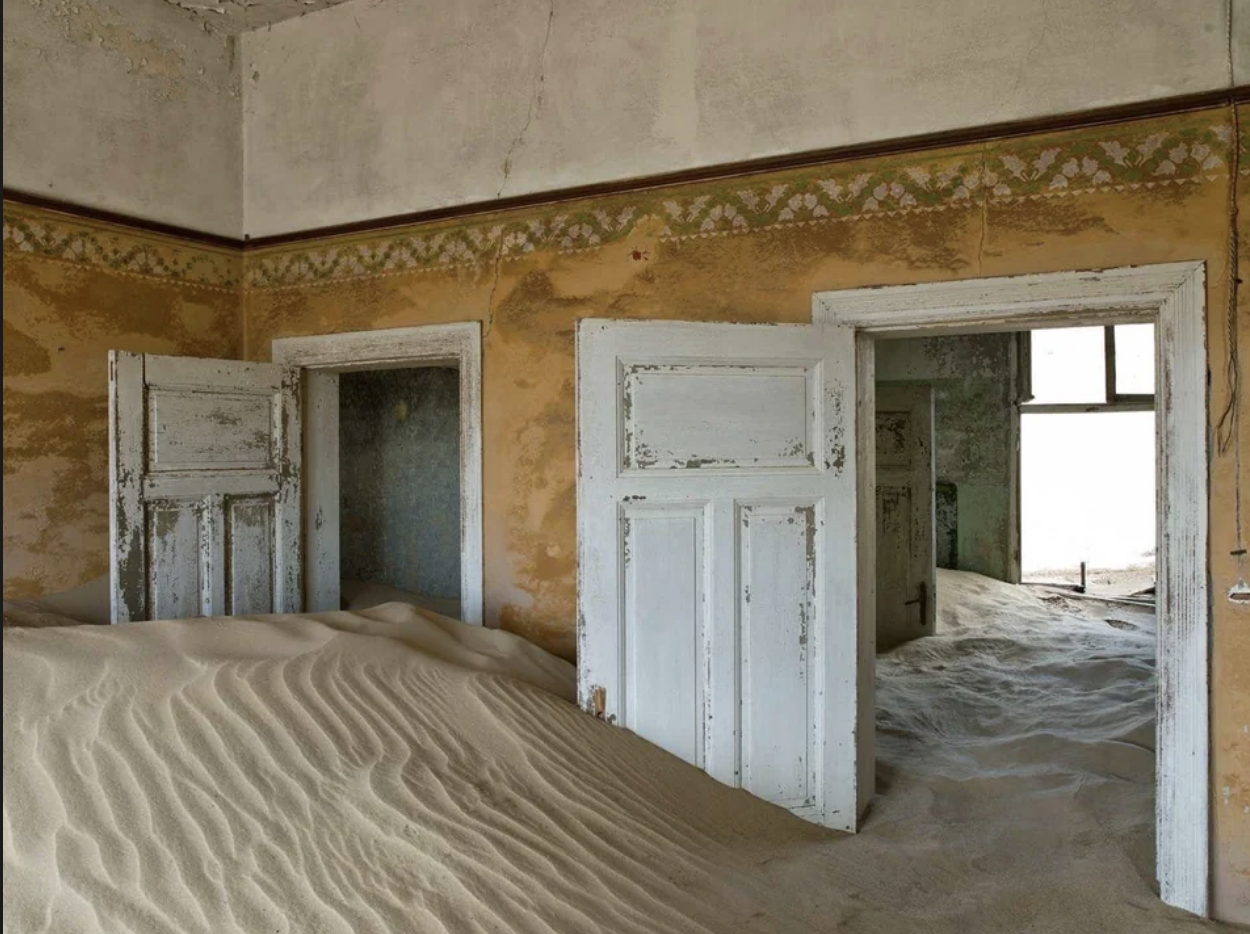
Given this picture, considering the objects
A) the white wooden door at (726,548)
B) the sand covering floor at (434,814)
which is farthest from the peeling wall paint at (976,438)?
the white wooden door at (726,548)

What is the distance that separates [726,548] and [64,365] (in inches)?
A: 140

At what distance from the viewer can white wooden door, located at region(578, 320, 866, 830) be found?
3350 millimetres

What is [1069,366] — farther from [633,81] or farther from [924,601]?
[633,81]

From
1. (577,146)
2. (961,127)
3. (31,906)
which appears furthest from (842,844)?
(577,146)

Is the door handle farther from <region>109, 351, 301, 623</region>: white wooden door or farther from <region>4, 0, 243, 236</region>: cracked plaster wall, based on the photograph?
<region>4, 0, 243, 236</region>: cracked plaster wall

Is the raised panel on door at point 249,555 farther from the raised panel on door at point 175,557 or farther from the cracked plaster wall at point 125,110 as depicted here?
the cracked plaster wall at point 125,110

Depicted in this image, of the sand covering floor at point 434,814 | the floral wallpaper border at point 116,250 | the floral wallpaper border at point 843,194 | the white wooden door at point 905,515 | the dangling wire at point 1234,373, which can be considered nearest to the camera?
the sand covering floor at point 434,814

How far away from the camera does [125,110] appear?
4.65m

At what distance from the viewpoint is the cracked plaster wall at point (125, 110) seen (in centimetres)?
429

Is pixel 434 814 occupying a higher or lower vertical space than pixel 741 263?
lower

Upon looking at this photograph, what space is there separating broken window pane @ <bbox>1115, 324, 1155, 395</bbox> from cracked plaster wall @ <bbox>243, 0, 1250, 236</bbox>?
22.0 feet

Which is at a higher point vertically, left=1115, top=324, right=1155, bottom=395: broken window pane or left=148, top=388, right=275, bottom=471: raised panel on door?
left=1115, top=324, right=1155, bottom=395: broken window pane

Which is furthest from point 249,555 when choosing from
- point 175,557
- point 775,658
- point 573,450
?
point 775,658

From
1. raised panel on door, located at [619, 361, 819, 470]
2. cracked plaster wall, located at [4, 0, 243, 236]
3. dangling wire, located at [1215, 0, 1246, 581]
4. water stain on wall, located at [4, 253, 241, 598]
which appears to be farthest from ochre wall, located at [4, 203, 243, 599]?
dangling wire, located at [1215, 0, 1246, 581]
